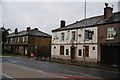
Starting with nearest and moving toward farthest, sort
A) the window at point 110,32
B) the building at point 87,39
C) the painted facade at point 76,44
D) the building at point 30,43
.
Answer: the window at point 110,32
the building at point 87,39
the painted facade at point 76,44
the building at point 30,43

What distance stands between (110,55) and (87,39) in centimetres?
566

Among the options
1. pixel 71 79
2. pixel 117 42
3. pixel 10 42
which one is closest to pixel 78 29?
pixel 117 42

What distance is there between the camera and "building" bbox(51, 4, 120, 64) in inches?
1155

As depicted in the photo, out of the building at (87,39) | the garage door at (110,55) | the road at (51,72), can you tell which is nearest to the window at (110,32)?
the building at (87,39)

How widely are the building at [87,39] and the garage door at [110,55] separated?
0.57ft

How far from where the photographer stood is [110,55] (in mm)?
28250

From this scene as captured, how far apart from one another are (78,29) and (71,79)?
74.3ft

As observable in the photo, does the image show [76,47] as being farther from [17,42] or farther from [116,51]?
[17,42]

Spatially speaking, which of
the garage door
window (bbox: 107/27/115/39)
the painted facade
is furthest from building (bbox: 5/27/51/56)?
window (bbox: 107/27/115/39)

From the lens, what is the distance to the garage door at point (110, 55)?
88.9 ft

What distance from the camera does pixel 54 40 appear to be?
135ft

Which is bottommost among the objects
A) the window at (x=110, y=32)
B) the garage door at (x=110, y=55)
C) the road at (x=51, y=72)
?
the road at (x=51, y=72)

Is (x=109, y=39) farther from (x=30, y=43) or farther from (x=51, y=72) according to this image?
(x=30, y=43)

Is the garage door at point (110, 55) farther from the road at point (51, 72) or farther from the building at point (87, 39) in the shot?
the road at point (51, 72)
